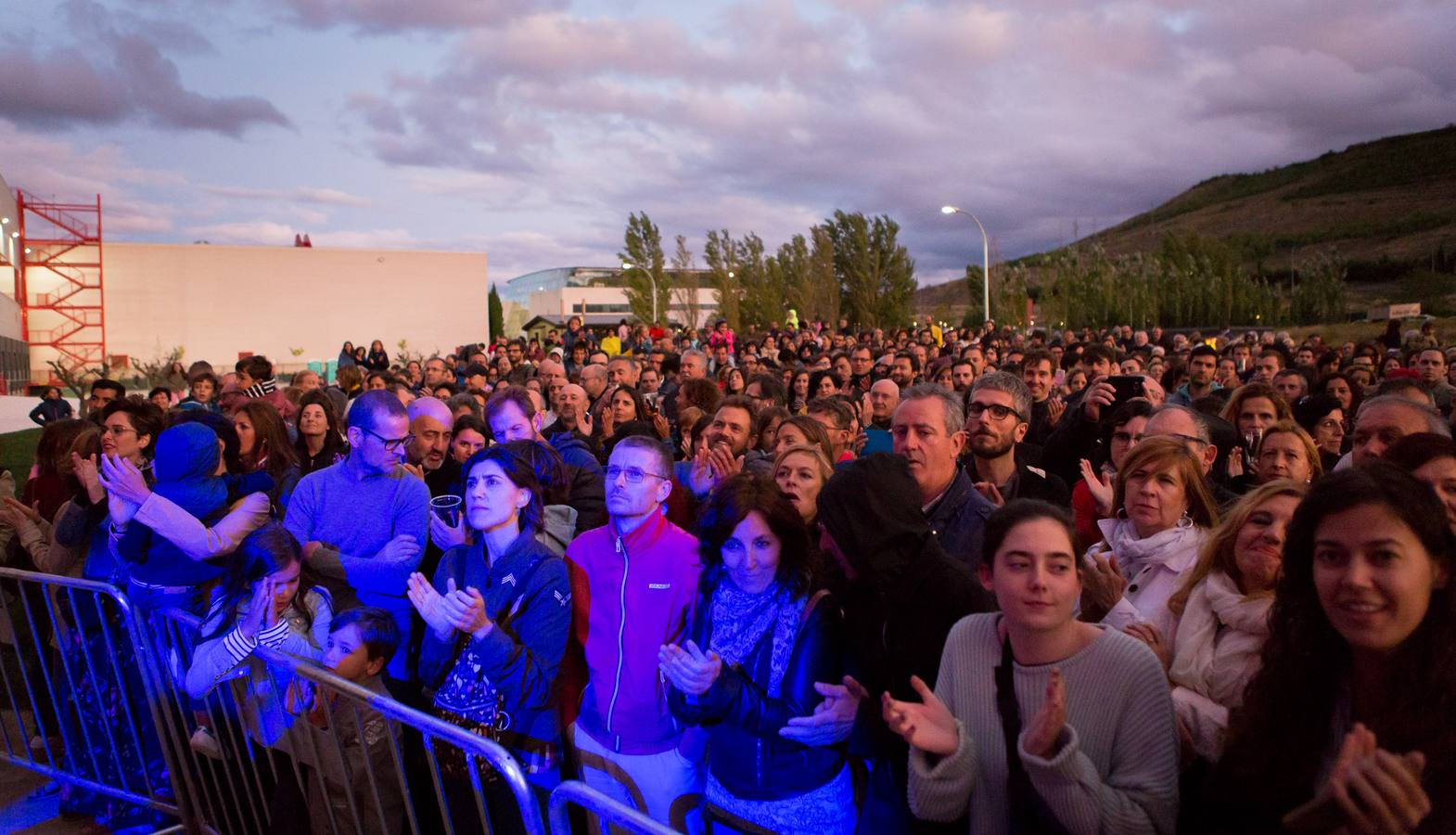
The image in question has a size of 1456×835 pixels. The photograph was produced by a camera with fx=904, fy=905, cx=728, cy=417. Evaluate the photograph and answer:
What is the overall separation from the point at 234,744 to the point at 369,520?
110 cm

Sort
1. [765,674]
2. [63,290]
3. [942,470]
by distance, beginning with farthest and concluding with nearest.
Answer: [63,290], [942,470], [765,674]

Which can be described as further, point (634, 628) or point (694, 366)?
point (694, 366)

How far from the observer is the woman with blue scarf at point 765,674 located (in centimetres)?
293

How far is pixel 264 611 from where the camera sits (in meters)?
3.69

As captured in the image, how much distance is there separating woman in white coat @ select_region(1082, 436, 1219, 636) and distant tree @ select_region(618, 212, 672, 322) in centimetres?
4342

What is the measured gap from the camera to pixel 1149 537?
3531mm

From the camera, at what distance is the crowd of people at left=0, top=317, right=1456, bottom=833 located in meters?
2.05

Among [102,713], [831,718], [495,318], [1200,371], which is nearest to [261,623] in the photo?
[102,713]

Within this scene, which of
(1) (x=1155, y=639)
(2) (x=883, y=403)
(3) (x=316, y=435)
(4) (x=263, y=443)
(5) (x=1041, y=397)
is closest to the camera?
(1) (x=1155, y=639)

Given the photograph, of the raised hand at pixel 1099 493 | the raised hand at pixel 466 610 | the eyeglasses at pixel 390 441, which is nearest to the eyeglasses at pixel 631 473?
the raised hand at pixel 466 610

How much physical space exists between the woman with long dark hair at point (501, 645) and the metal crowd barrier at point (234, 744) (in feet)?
0.23

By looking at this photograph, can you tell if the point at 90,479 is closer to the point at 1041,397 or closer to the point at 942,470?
the point at 942,470

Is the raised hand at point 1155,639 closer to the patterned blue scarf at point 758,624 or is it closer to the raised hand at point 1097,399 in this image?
the patterned blue scarf at point 758,624

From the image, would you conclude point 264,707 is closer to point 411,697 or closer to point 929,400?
point 411,697
